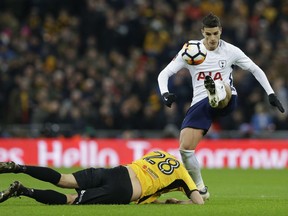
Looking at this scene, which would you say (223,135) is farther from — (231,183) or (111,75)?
(231,183)

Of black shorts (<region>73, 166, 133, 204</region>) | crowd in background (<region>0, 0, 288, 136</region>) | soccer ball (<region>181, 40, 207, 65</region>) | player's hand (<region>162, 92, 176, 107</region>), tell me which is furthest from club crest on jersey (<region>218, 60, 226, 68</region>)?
crowd in background (<region>0, 0, 288, 136</region>)

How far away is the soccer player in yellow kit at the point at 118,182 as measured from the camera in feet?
32.3

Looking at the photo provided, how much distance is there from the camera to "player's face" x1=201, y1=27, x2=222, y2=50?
Result: 11.4 m

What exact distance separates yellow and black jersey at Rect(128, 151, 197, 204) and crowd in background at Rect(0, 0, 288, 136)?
10.7 metres

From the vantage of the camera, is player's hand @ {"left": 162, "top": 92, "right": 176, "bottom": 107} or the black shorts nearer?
the black shorts

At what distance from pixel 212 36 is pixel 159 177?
237cm

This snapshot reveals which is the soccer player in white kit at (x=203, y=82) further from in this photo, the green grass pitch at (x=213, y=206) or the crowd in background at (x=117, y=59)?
the crowd in background at (x=117, y=59)

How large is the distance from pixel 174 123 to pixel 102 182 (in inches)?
446

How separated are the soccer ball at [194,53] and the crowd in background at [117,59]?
32.0 feet

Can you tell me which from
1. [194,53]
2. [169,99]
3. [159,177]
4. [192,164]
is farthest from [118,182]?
[194,53]

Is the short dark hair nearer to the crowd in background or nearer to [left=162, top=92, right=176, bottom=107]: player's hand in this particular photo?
[left=162, top=92, right=176, bottom=107]: player's hand

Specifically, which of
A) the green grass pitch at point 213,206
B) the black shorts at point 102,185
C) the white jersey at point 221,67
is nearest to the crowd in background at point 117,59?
the green grass pitch at point 213,206

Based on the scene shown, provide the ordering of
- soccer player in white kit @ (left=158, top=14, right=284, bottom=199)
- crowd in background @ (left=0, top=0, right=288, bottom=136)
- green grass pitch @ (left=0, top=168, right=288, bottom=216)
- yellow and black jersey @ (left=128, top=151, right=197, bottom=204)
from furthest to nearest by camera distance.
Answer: crowd in background @ (left=0, top=0, right=288, bottom=136)
soccer player in white kit @ (left=158, top=14, right=284, bottom=199)
yellow and black jersey @ (left=128, top=151, right=197, bottom=204)
green grass pitch @ (left=0, top=168, right=288, bottom=216)

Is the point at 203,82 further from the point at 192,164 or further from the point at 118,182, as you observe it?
the point at 118,182
